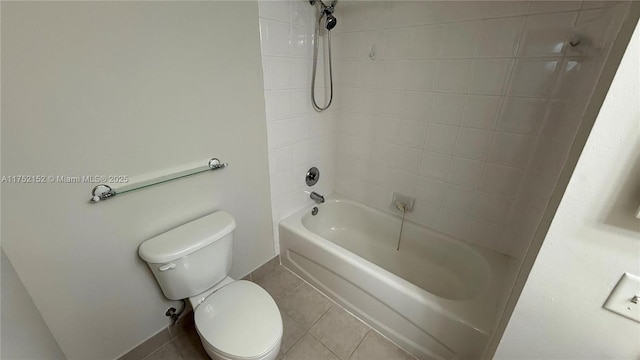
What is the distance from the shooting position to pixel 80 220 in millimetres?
957

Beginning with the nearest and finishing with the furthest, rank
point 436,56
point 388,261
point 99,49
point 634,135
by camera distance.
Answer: point 634,135 → point 99,49 → point 436,56 → point 388,261

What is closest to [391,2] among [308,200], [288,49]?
[288,49]

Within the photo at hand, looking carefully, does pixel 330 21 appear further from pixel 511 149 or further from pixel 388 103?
pixel 511 149

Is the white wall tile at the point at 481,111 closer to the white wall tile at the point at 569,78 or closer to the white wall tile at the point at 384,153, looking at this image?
the white wall tile at the point at 569,78

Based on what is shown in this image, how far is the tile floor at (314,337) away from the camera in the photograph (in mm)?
1323

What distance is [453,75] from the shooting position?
137cm

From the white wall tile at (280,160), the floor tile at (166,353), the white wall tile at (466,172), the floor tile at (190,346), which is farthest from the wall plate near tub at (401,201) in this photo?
the floor tile at (166,353)

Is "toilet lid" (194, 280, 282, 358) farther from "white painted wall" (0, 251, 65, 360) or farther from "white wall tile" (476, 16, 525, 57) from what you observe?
"white wall tile" (476, 16, 525, 57)

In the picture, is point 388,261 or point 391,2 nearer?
point 391,2

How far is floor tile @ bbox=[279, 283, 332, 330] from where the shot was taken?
153 centimetres

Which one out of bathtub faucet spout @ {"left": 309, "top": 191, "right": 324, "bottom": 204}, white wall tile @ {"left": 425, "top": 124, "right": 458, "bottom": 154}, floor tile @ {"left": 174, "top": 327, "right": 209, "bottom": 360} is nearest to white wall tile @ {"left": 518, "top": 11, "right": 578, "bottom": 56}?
white wall tile @ {"left": 425, "top": 124, "right": 458, "bottom": 154}

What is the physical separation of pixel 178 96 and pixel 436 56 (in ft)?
4.44

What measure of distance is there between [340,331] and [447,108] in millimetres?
1445

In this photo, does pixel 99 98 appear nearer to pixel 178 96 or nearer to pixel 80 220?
pixel 178 96
